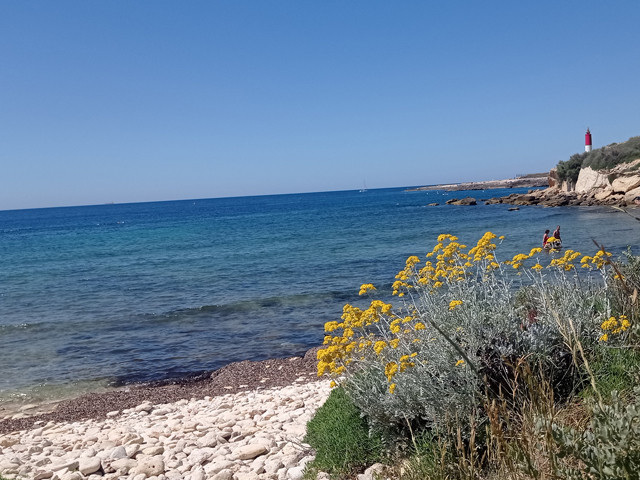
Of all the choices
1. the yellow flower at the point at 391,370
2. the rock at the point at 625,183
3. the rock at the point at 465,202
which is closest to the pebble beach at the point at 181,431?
the yellow flower at the point at 391,370

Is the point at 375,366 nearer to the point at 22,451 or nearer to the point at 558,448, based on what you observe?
the point at 558,448

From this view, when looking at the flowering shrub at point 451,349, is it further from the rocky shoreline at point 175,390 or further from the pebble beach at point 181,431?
the rocky shoreline at point 175,390

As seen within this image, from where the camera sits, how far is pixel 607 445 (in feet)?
8.55

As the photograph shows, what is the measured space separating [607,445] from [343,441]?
115 inches

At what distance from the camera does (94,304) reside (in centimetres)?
1977

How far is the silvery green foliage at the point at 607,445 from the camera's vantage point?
2.51m

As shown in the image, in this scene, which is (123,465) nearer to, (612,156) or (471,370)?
(471,370)

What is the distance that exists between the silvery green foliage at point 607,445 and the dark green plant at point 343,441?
2.41m

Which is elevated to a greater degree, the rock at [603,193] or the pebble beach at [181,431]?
the rock at [603,193]

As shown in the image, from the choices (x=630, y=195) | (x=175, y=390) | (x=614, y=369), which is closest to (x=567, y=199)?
(x=630, y=195)

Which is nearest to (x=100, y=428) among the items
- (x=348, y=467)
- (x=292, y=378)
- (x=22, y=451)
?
Result: (x=22, y=451)

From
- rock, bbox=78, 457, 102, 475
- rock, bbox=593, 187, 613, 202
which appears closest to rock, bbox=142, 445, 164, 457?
rock, bbox=78, 457, 102, 475

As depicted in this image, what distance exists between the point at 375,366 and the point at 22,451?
5396 millimetres

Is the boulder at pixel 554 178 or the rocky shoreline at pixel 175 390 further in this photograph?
the boulder at pixel 554 178
